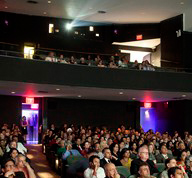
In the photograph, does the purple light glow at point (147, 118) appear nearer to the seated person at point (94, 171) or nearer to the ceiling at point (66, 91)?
the ceiling at point (66, 91)

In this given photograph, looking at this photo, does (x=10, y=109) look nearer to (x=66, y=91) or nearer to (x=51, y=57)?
(x=66, y=91)

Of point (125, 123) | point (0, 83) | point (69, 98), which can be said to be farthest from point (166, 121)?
point (0, 83)

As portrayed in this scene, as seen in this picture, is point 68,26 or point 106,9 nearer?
point 106,9

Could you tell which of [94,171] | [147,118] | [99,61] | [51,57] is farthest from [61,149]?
[147,118]

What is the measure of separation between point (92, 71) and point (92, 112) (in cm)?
675

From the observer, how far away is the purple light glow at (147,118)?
2214cm

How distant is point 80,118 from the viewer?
20.2m

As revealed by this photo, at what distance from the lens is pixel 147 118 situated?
73.4 ft

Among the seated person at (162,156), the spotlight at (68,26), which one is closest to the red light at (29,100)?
the spotlight at (68,26)

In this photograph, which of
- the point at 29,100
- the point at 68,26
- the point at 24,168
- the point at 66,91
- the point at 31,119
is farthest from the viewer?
the point at 68,26

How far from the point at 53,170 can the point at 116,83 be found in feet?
16.6

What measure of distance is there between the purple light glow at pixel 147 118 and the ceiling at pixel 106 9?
5781 mm

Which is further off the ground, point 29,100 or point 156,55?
point 156,55

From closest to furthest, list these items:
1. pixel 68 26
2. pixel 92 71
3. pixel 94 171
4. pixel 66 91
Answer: pixel 94 171 < pixel 92 71 < pixel 66 91 < pixel 68 26
